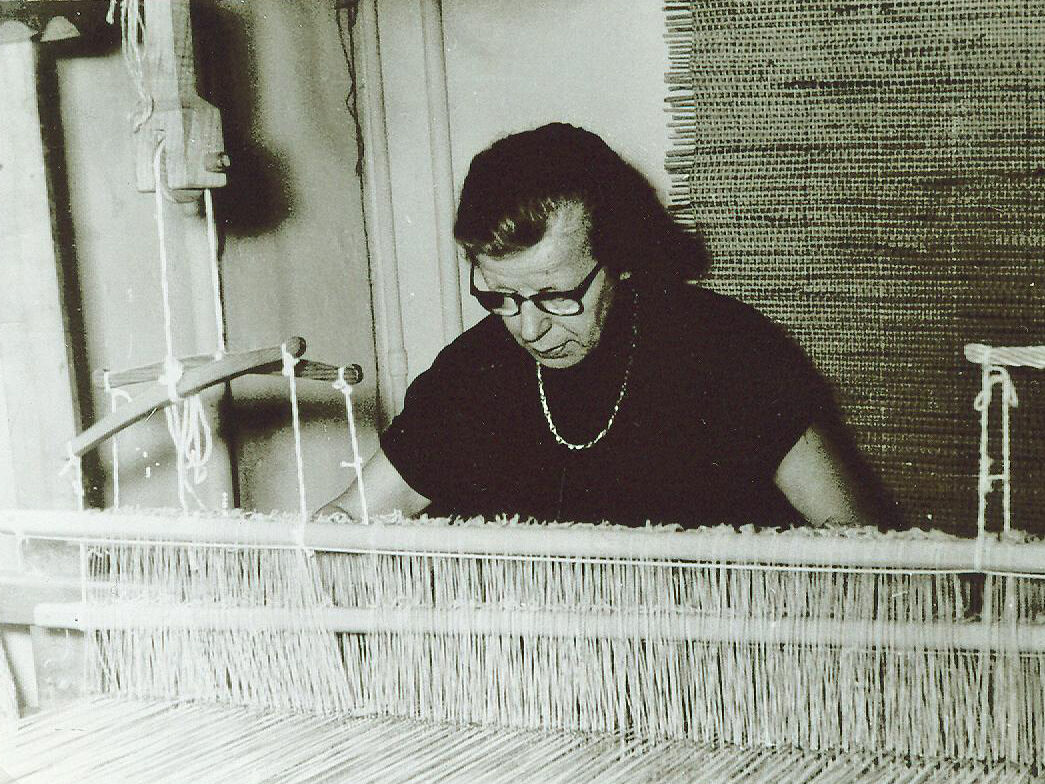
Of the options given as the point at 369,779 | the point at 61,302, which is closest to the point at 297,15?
the point at 61,302

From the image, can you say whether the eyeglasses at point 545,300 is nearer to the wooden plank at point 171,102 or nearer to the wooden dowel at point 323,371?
the wooden dowel at point 323,371

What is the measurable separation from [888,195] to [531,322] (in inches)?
34.9

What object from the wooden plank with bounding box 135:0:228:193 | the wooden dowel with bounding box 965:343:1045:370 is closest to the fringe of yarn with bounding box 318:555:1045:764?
the wooden dowel with bounding box 965:343:1045:370

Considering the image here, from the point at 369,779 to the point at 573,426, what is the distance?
2.70 feet

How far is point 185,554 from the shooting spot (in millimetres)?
1097

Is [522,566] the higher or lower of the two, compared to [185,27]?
lower

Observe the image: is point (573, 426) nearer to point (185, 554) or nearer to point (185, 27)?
point (185, 554)

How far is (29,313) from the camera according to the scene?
1.21 m

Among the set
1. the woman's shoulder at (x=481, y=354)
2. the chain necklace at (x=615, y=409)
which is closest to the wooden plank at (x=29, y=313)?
the woman's shoulder at (x=481, y=354)

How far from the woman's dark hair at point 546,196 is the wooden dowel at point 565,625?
1.88 feet

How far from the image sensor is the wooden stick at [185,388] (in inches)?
46.7

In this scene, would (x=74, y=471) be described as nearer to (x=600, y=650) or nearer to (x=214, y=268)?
(x=214, y=268)

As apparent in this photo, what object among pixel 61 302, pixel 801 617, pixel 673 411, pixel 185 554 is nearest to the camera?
pixel 801 617

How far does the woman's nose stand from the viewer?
1.41 m
